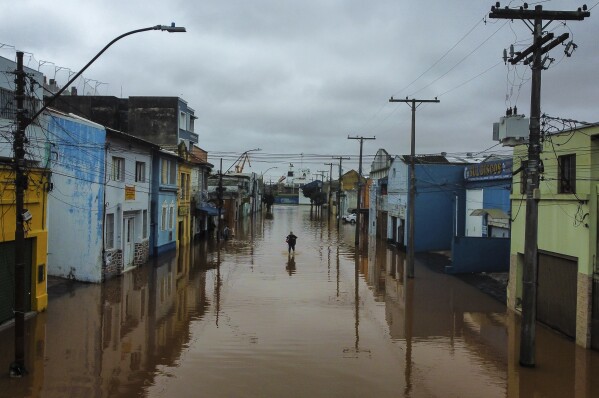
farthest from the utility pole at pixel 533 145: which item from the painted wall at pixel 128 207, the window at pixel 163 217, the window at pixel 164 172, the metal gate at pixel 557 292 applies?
the window at pixel 163 217

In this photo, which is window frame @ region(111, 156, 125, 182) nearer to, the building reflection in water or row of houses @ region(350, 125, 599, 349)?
the building reflection in water

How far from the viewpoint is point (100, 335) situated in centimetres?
1426

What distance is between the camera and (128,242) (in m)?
27.1

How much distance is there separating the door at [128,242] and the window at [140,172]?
2253mm

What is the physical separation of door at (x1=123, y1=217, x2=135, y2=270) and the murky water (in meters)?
1.97

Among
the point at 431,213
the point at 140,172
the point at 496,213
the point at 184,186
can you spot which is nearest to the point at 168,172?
the point at 184,186

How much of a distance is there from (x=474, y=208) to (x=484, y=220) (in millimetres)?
2829

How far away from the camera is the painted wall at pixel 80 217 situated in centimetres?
2202

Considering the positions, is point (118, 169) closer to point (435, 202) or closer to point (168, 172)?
point (168, 172)

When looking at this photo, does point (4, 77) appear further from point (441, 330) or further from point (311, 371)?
point (441, 330)

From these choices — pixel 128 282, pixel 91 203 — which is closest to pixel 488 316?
pixel 128 282

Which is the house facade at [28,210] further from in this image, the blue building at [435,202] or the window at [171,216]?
the blue building at [435,202]

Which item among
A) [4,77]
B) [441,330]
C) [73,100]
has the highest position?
[73,100]

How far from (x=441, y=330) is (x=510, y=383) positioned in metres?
4.71
